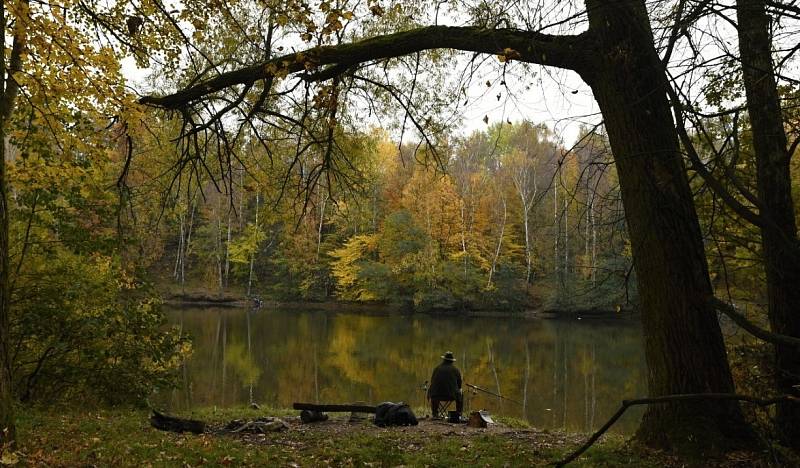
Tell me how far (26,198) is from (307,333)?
1919 centimetres

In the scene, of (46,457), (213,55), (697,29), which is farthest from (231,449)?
(213,55)

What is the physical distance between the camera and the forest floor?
16.6 feet

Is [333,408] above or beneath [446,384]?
beneath

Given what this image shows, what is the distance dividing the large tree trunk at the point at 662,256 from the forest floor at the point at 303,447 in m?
0.33

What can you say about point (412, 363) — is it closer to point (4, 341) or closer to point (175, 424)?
point (175, 424)

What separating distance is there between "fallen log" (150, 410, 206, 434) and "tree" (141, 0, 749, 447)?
16.8ft

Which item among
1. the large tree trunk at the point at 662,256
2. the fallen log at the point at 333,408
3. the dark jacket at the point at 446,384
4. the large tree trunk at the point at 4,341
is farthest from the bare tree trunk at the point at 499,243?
the large tree trunk at the point at 4,341

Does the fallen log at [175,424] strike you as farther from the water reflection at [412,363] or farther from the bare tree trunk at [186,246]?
the bare tree trunk at [186,246]

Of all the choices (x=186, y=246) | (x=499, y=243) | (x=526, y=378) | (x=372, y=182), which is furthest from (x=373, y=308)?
(x=372, y=182)

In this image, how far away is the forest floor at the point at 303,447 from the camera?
5066 mm

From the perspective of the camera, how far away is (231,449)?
5945 millimetres

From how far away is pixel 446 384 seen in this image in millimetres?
9891

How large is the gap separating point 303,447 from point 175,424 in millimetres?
1883

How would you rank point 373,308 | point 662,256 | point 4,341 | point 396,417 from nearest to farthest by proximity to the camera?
point 4,341
point 662,256
point 396,417
point 373,308
